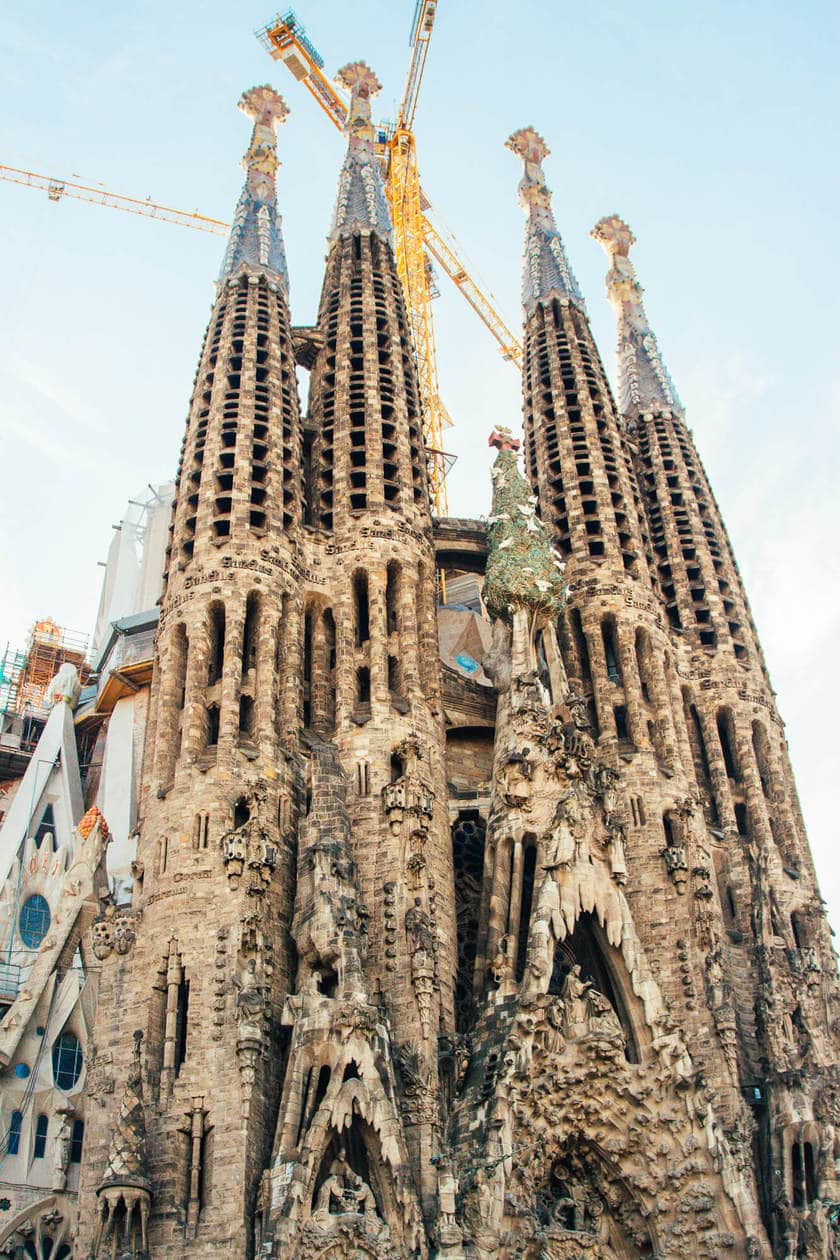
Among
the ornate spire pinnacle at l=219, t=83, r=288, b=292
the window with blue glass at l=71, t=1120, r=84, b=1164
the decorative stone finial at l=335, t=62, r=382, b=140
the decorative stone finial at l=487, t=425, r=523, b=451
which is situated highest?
the decorative stone finial at l=335, t=62, r=382, b=140

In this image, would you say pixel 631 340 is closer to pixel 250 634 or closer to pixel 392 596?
pixel 392 596

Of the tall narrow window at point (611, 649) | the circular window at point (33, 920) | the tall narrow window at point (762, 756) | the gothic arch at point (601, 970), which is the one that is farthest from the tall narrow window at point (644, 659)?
the circular window at point (33, 920)

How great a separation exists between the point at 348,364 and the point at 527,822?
13.6 metres

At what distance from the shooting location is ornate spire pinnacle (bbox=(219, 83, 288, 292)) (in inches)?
1364

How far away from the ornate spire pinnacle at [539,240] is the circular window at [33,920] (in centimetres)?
2147

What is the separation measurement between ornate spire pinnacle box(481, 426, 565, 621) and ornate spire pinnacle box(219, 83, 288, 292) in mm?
8099

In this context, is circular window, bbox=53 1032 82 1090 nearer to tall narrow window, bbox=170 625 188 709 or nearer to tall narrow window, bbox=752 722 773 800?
tall narrow window, bbox=170 625 188 709

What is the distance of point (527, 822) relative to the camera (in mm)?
25812

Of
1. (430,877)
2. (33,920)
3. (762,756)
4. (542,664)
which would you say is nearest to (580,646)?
(542,664)

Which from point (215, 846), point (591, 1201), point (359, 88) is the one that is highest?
point (359, 88)

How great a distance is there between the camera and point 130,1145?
19.7m

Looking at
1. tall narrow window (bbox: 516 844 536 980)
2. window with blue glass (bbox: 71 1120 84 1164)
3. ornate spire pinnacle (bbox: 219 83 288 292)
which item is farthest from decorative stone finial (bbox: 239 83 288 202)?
window with blue glass (bbox: 71 1120 84 1164)

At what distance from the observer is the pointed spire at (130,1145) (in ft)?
63.7

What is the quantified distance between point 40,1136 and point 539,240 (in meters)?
28.6
